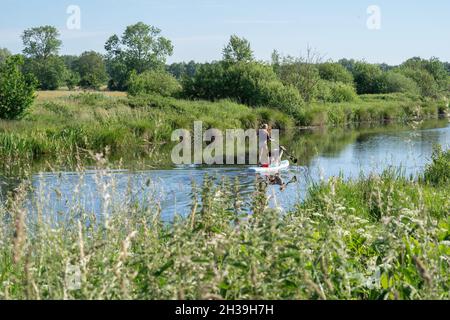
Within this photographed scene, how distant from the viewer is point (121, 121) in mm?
29906

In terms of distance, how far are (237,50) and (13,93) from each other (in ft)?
94.0

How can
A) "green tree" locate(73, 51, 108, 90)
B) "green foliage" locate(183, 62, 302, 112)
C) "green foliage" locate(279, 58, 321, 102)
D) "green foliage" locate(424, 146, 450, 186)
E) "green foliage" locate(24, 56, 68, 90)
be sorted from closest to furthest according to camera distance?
"green foliage" locate(424, 146, 450, 186) → "green foliage" locate(183, 62, 302, 112) → "green foliage" locate(279, 58, 321, 102) → "green foliage" locate(24, 56, 68, 90) → "green tree" locate(73, 51, 108, 90)

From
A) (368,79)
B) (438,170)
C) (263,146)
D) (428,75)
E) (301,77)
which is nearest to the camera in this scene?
(438,170)

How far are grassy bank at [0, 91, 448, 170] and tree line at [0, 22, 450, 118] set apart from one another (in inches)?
81.9

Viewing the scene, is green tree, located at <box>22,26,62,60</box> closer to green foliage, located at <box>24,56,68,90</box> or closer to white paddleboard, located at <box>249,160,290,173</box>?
green foliage, located at <box>24,56,68,90</box>

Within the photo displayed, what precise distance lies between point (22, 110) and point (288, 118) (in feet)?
58.0

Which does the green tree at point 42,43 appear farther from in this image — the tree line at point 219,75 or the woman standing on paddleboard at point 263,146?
the woman standing on paddleboard at point 263,146

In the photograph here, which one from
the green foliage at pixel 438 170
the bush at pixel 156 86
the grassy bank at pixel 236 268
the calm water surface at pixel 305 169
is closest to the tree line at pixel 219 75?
the bush at pixel 156 86

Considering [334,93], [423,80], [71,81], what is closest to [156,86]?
[334,93]

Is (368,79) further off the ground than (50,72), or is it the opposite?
(50,72)

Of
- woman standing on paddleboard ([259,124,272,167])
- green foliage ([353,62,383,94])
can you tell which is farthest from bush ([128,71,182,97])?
green foliage ([353,62,383,94])

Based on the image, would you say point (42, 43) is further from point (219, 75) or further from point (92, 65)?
point (219, 75)

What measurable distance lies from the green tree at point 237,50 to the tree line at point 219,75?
0.03 metres

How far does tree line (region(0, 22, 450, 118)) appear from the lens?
143 ft
